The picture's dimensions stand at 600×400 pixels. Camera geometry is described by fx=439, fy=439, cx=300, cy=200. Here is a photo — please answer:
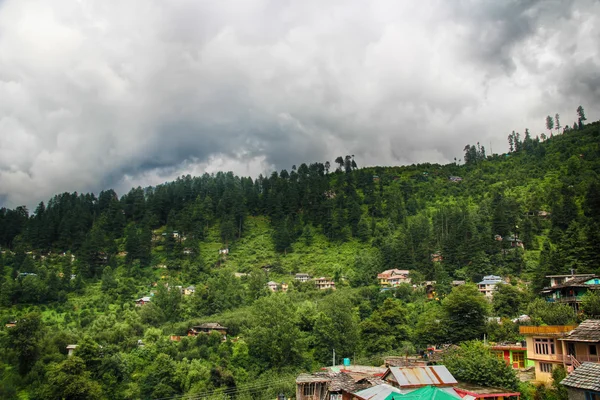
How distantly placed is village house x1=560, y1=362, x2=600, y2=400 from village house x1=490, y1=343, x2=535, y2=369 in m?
18.8

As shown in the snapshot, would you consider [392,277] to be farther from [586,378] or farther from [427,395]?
[586,378]

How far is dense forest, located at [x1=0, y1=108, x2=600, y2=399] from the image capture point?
4166cm

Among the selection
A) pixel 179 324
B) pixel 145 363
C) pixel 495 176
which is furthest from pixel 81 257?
pixel 495 176

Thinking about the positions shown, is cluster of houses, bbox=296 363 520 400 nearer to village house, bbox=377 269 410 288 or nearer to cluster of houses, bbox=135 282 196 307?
village house, bbox=377 269 410 288

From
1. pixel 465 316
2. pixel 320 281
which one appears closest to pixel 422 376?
pixel 465 316

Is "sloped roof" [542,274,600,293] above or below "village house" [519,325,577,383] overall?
above

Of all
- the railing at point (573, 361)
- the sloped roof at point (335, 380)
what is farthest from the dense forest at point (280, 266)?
the sloped roof at point (335, 380)

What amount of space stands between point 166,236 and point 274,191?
2973 cm

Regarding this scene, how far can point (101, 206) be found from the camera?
113 m

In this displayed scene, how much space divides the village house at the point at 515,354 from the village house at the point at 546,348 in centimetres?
281

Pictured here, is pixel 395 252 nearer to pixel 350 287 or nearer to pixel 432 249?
pixel 432 249

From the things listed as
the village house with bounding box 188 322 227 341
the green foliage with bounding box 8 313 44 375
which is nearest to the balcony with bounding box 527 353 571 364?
the village house with bounding box 188 322 227 341

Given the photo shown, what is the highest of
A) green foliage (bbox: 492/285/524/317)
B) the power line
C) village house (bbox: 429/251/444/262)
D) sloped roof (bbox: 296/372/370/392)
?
village house (bbox: 429/251/444/262)

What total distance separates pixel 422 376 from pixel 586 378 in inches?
359
